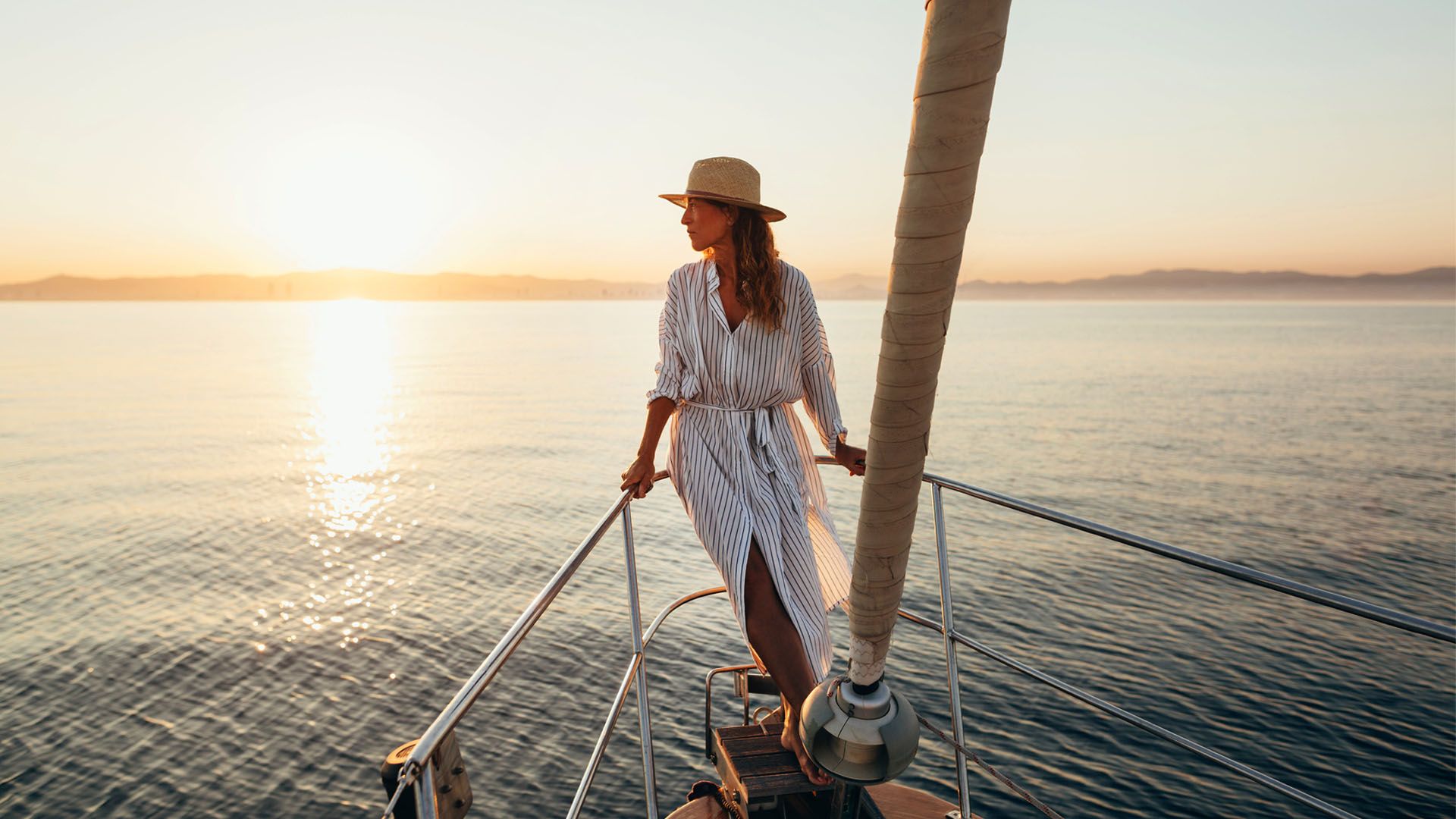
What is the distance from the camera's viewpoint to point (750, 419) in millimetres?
2805

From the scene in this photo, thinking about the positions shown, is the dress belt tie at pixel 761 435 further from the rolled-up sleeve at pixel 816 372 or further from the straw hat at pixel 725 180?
the straw hat at pixel 725 180

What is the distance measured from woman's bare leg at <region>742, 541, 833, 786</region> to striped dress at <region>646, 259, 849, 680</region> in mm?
42

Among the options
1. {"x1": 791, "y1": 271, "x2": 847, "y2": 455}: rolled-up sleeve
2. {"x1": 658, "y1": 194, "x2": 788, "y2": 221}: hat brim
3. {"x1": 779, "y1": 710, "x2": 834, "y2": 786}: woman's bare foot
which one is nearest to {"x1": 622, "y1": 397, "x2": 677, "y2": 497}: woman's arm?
{"x1": 791, "y1": 271, "x2": 847, "y2": 455}: rolled-up sleeve

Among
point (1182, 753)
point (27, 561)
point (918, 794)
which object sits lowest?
point (27, 561)

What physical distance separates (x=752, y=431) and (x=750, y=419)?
4 cm

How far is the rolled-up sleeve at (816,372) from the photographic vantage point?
2830mm

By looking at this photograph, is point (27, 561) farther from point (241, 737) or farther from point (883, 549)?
point (883, 549)

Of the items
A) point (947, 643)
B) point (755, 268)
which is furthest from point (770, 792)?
point (755, 268)

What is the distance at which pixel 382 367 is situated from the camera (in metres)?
68.6

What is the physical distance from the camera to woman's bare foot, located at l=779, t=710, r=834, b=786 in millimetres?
2324

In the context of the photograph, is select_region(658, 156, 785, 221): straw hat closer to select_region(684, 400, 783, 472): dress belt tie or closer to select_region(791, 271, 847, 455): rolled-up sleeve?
select_region(791, 271, 847, 455): rolled-up sleeve

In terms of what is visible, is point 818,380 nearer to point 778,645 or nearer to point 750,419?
point 750,419

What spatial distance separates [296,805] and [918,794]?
32.3 ft

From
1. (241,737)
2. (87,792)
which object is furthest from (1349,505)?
(87,792)
